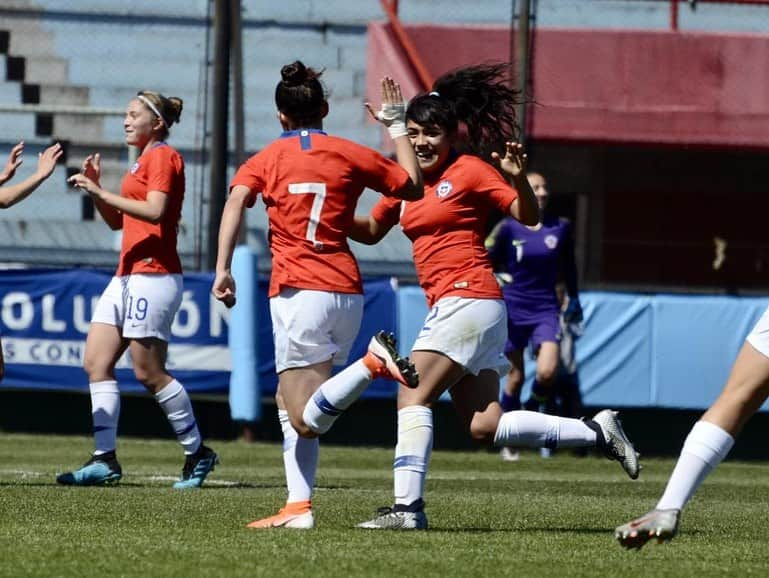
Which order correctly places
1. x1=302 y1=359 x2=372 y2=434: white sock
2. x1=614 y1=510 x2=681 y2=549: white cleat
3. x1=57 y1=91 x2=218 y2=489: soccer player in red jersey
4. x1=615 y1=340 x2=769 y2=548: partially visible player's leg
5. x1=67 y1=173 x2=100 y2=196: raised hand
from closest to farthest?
1. x1=614 y1=510 x2=681 y2=549: white cleat
2. x1=615 y1=340 x2=769 y2=548: partially visible player's leg
3. x1=302 y1=359 x2=372 y2=434: white sock
4. x1=67 y1=173 x2=100 y2=196: raised hand
5. x1=57 y1=91 x2=218 y2=489: soccer player in red jersey

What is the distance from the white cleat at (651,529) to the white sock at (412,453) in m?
1.60

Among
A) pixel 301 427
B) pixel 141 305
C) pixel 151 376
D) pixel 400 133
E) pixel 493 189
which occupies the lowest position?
pixel 151 376

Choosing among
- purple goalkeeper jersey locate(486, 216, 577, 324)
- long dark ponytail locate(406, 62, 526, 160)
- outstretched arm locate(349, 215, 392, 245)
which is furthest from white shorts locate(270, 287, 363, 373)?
purple goalkeeper jersey locate(486, 216, 577, 324)

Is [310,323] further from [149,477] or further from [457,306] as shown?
[149,477]

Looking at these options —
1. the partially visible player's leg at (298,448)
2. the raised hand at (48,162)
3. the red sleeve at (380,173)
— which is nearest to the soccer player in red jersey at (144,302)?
the raised hand at (48,162)

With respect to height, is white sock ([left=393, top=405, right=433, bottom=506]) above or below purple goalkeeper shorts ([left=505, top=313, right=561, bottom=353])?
above

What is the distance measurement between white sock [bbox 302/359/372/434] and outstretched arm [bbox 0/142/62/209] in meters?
2.72

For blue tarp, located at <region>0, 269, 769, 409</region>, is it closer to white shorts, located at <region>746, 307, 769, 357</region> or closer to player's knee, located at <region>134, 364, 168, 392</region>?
player's knee, located at <region>134, 364, 168, 392</region>

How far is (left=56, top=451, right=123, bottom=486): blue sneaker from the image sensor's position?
30.7 ft

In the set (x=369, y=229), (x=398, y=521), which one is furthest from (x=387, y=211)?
(x=398, y=521)

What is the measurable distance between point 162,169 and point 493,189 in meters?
2.40

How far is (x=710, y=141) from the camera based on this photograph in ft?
61.2

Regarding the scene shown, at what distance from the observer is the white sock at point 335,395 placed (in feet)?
22.2

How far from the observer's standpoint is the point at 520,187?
285 inches
